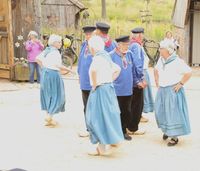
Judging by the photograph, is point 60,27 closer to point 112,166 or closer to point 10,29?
point 10,29

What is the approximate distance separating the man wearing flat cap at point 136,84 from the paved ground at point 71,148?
25cm

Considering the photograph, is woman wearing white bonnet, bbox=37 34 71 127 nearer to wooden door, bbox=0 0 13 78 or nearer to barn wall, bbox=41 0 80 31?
wooden door, bbox=0 0 13 78

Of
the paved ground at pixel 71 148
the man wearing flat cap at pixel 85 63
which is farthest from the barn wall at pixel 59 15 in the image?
the man wearing flat cap at pixel 85 63

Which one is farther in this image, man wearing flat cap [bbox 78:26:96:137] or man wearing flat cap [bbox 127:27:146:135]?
man wearing flat cap [bbox 127:27:146:135]

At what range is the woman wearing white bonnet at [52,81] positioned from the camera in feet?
30.0

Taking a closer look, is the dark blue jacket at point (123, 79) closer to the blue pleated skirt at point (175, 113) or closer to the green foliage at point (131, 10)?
the blue pleated skirt at point (175, 113)

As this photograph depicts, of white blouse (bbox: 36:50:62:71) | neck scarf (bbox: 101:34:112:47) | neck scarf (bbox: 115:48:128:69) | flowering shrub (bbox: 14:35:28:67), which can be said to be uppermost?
neck scarf (bbox: 101:34:112:47)

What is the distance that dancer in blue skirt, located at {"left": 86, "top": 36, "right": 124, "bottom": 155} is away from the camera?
7.08 m

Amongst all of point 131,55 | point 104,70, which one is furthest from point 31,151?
point 131,55

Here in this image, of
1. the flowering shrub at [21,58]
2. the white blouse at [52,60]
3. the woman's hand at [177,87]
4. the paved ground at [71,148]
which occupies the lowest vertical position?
the paved ground at [71,148]

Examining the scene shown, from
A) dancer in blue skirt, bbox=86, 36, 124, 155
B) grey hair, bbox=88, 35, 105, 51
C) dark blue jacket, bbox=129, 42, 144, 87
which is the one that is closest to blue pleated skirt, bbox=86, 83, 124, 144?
dancer in blue skirt, bbox=86, 36, 124, 155

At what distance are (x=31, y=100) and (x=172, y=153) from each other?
5.19 metres

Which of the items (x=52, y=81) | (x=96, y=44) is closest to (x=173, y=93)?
(x=96, y=44)

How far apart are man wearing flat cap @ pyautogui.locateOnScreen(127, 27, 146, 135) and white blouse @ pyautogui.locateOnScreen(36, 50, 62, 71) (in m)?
1.30
